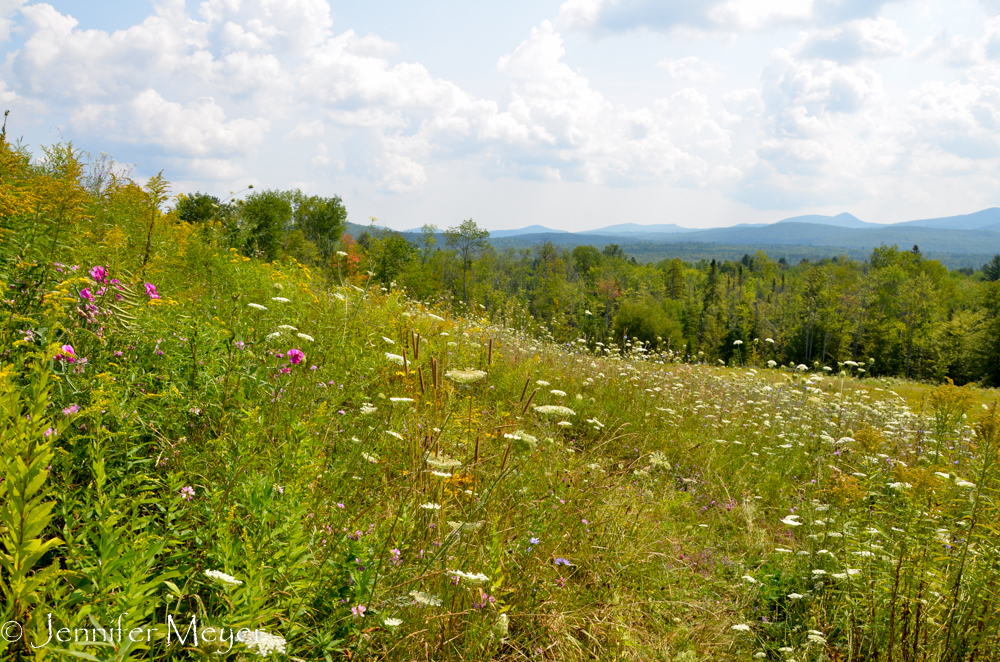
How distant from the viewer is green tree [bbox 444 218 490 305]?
65262 millimetres

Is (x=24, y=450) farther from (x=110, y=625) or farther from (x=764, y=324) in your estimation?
(x=764, y=324)

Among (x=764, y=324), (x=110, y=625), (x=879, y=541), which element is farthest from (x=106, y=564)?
(x=764, y=324)

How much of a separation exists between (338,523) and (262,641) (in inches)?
35.0

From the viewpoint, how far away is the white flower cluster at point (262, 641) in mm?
1188

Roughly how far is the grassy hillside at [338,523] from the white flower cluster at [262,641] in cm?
1

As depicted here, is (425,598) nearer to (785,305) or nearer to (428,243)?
(428,243)

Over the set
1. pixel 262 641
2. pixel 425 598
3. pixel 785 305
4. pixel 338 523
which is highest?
pixel 262 641

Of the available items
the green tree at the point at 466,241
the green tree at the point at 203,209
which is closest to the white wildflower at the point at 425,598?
the green tree at the point at 203,209

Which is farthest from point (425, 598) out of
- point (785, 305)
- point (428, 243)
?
point (785, 305)

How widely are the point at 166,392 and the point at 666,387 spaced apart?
19.9ft

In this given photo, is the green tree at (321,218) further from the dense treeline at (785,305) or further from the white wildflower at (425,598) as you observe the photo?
the white wildflower at (425,598)

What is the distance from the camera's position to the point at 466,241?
218 ft

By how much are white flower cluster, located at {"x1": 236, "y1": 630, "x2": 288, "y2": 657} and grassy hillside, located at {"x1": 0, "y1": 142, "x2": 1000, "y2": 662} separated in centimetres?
1
